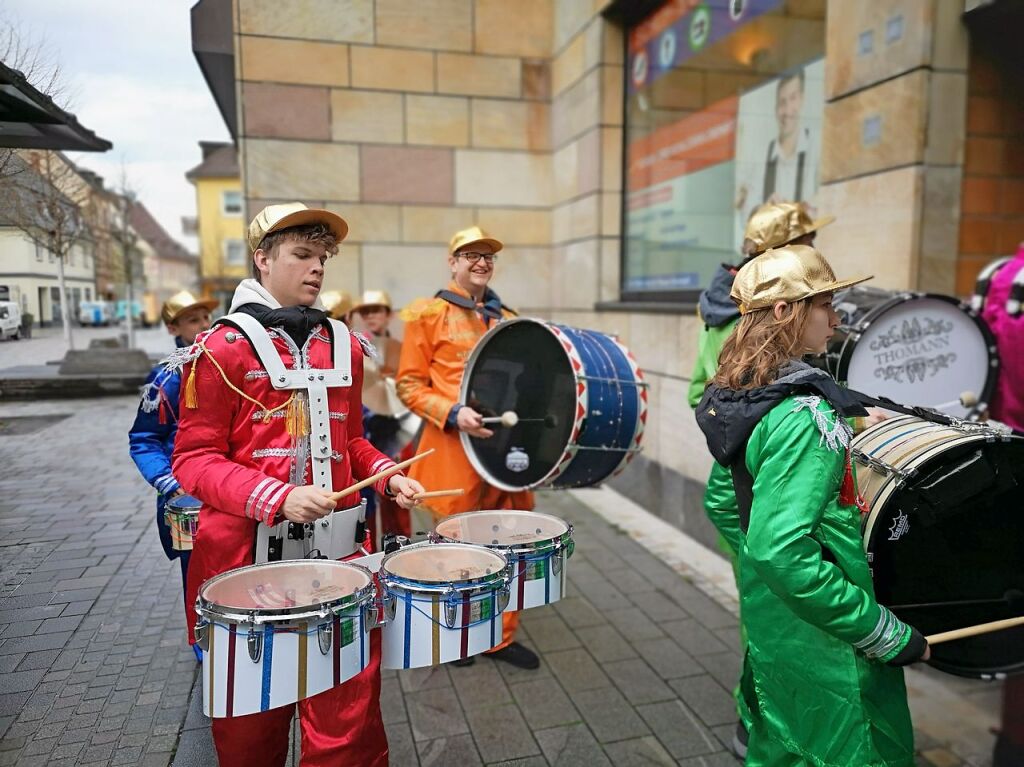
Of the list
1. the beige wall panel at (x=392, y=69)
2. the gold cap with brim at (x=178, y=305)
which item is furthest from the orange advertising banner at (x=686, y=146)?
A: the gold cap with brim at (x=178, y=305)

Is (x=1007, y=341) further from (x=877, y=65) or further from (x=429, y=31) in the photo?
(x=429, y=31)

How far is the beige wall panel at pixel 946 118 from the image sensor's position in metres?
3.58

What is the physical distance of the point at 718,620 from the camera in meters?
4.01

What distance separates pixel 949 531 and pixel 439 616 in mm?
1371

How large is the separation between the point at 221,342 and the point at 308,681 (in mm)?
905

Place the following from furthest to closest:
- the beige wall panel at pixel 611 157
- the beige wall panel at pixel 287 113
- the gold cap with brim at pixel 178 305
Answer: the beige wall panel at pixel 611 157 < the beige wall panel at pixel 287 113 < the gold cap with brim at pixel 178 305

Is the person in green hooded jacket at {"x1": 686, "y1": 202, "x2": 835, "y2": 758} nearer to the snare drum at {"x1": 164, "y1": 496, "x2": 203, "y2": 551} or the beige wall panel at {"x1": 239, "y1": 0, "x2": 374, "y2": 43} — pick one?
the snare drum at {"x1": 164, "y1": 496, "x2": 203, "y2": 551}

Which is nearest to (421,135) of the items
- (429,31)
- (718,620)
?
(429,31)

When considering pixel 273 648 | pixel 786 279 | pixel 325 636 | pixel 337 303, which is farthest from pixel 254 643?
pixel 337 303

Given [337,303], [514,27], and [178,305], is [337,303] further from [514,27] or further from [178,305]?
[514,27]

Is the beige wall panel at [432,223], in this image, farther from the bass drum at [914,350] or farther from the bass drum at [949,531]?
the bass drum at [949,531]

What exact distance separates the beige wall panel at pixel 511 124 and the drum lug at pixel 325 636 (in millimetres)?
5974

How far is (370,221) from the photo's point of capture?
683cm

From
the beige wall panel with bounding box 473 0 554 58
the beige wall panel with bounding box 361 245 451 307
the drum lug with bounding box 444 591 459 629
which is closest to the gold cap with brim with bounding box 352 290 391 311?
the beige wall panel with bounding box 361 245 451 307
